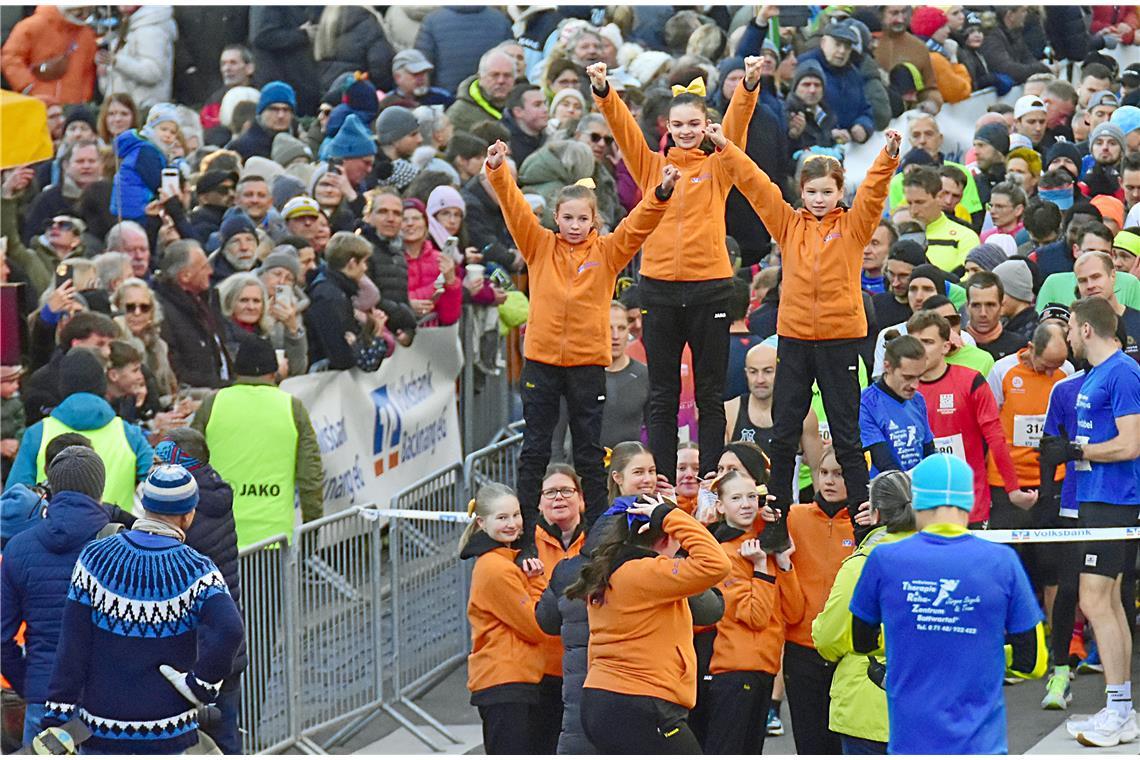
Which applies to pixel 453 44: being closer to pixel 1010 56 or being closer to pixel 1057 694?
pixel 1010 56

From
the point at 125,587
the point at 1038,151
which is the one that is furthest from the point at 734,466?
the point at 1038,151

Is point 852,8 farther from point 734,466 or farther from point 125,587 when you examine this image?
point 125,587

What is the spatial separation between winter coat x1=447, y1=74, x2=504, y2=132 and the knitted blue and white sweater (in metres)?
9.56

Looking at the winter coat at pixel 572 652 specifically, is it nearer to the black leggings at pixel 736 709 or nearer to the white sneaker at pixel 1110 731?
the black leggings at pixel 736 709

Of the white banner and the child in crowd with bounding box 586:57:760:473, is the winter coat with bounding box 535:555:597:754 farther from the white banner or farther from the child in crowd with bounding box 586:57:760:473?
the white banner

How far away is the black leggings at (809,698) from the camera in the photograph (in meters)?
10.5

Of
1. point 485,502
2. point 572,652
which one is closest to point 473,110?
point 485,502

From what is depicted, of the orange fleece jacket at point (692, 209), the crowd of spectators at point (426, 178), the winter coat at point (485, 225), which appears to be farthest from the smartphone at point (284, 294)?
the orange fleece jacket at point (692, 209)

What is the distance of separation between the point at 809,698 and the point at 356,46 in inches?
409

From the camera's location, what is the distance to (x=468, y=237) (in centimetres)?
1495

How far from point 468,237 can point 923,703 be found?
7586 millimetres

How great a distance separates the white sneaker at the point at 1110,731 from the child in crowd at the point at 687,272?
2.54 meters

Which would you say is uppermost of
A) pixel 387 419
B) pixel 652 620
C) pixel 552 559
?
pixel 652 620

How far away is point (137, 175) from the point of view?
1526 cm
